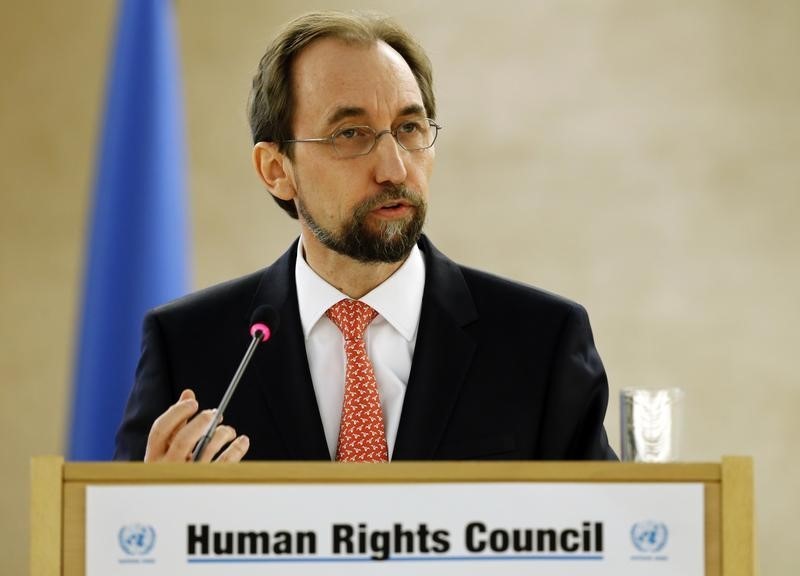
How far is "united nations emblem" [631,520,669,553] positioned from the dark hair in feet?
4.68

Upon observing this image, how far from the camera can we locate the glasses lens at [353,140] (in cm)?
255

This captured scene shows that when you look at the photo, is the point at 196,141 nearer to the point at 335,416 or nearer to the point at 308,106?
the point at 308,106

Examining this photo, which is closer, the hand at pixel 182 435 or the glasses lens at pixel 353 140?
the hand at pixel 182 435

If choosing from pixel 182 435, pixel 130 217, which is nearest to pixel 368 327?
pixel 182 435

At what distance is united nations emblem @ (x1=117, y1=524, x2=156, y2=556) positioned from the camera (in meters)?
1.54

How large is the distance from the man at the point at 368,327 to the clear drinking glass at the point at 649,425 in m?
0.14

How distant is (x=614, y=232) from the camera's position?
5254 millimetres

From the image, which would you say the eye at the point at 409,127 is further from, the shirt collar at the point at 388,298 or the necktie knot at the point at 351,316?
the necktie knot at the point at 351,316

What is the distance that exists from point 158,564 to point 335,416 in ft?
3.05

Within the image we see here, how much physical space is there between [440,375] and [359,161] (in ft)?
1.63

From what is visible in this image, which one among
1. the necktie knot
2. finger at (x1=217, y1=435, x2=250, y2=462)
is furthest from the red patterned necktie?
finger at (x1=217, y1=435, x2=250, y2=462)

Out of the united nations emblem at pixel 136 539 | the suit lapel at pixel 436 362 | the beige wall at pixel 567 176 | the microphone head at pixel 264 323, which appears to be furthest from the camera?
the beige wall at pixel 567 176

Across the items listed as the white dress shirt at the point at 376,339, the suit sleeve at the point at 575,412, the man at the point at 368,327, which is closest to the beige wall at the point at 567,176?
the man at the point at 368,327

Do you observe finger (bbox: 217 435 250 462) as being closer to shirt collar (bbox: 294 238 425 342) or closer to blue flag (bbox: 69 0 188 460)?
shirt collar (bbox: 294 238 425 342)
